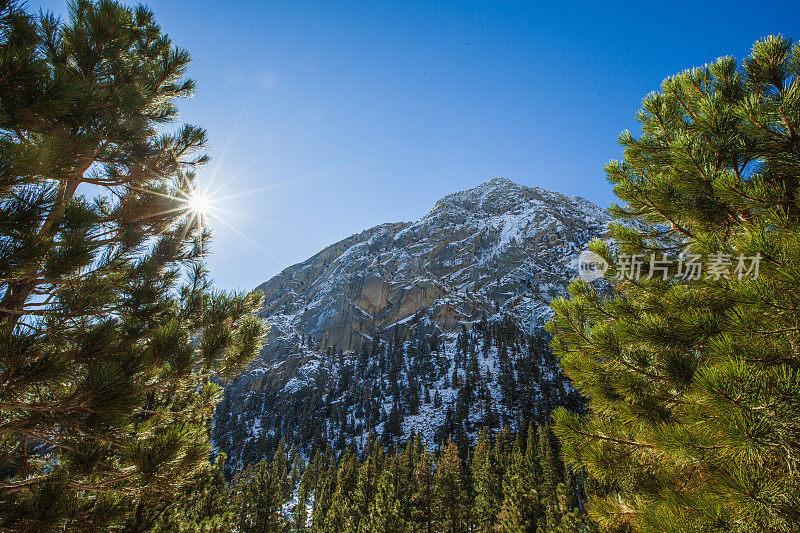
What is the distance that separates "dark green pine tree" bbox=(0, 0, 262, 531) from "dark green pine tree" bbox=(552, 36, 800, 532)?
3.79 metres

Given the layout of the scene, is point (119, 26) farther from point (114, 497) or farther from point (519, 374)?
point (519, 374)

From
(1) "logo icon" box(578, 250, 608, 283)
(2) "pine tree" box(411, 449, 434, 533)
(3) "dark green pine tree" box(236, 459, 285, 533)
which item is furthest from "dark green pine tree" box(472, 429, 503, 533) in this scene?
(1) "logo icon" box(578, 250, 608, 283)

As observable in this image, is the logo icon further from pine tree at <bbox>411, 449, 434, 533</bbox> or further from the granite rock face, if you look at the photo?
the granite rock face

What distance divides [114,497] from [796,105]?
6.83 metres

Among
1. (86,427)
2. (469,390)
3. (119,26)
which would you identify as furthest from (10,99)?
(469,390)

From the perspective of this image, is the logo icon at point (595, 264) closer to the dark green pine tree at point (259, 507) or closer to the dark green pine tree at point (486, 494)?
the dark green pine tree at point (259, 507)

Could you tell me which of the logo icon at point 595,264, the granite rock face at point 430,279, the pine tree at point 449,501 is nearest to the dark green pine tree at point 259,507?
the pine tree at point 449,501

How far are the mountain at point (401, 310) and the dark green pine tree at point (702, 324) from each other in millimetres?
68378

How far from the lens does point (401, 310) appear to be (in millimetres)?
119938

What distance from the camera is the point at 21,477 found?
3.40m

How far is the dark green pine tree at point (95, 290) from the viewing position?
2.52 m

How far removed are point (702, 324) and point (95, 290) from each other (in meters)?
4.88

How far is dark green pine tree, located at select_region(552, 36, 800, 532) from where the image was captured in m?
1.62

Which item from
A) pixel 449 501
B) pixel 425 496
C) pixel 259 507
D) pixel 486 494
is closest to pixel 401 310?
pixel 486 494
